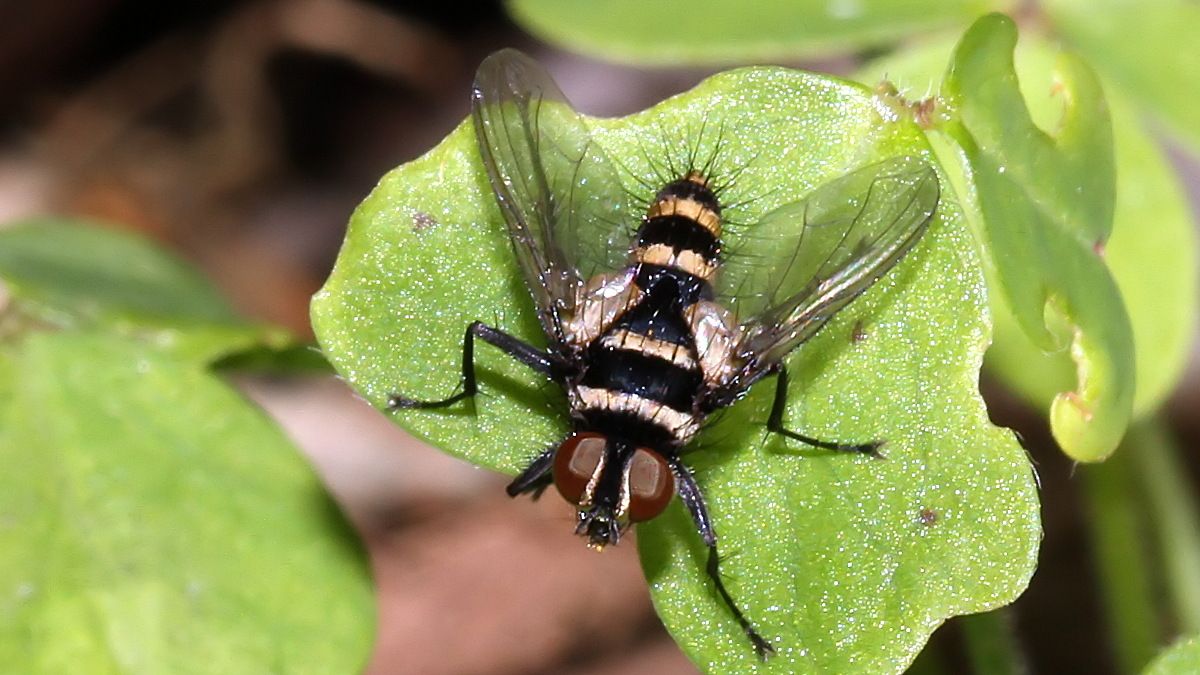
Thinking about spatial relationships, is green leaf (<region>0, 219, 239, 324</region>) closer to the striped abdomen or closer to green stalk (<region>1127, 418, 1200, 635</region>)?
the striped abdomen

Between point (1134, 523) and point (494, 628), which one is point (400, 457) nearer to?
point (494, 628)

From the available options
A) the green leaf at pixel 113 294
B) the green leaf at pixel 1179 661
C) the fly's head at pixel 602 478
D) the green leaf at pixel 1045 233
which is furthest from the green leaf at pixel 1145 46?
the green leaf at pixel 113 294

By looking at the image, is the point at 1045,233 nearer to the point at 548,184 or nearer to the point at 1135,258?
the point at 548,184

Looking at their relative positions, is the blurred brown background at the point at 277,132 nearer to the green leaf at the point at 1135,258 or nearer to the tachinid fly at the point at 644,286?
the green leaf at the point at 1135,258

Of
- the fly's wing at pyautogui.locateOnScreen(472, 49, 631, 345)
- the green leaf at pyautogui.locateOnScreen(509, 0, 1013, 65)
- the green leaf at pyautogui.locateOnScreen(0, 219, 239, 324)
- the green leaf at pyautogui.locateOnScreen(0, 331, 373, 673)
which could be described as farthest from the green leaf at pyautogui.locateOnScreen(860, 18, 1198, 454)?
the green leaf at pyautogui.locateOnScreen(0, 219, 239, 324)

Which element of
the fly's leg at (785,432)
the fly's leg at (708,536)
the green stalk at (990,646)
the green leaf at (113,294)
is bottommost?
the green stalk at (990,646)
